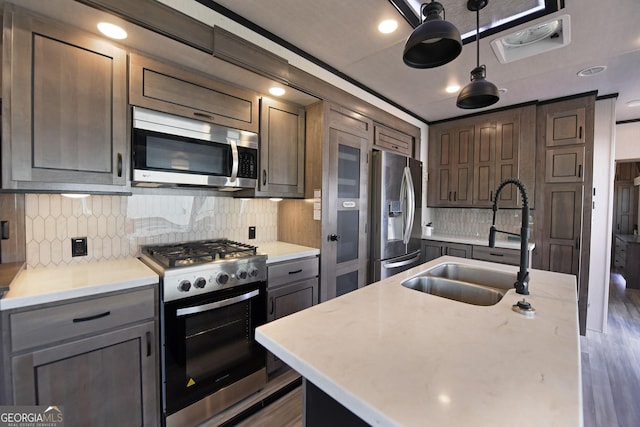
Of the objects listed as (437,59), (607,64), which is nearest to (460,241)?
(607,64)

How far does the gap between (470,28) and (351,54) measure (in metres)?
0.87

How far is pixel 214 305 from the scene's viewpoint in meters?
1.73

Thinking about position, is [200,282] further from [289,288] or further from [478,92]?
[478,92]

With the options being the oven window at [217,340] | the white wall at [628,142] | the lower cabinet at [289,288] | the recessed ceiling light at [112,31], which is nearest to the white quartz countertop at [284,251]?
the lower cabinet at [289,288]

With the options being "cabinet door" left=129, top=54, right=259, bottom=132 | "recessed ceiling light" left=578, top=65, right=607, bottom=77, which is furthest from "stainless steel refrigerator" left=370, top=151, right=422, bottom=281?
"recessed ceiling light" left=578, top=65, right=607, bottom=77

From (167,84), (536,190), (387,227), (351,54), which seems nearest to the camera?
(167,84)

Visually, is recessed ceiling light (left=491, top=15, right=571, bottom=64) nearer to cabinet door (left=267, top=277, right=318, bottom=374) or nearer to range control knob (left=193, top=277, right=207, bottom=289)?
cabinet door (left=267, top=277, right=318, bottom=374)

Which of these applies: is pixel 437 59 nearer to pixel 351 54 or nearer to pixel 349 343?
pixel 351 54

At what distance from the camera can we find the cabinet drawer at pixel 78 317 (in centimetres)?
121

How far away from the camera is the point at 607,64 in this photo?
2393 mm

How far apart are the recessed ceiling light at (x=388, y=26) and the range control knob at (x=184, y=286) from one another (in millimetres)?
2077

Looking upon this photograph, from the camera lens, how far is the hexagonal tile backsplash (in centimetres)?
168

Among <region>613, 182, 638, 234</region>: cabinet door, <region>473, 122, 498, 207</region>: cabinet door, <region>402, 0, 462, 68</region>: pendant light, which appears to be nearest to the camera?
<region>402, 0, 462, 68</region>: pendant light

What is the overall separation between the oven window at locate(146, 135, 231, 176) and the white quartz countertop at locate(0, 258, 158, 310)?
2.19 feet
